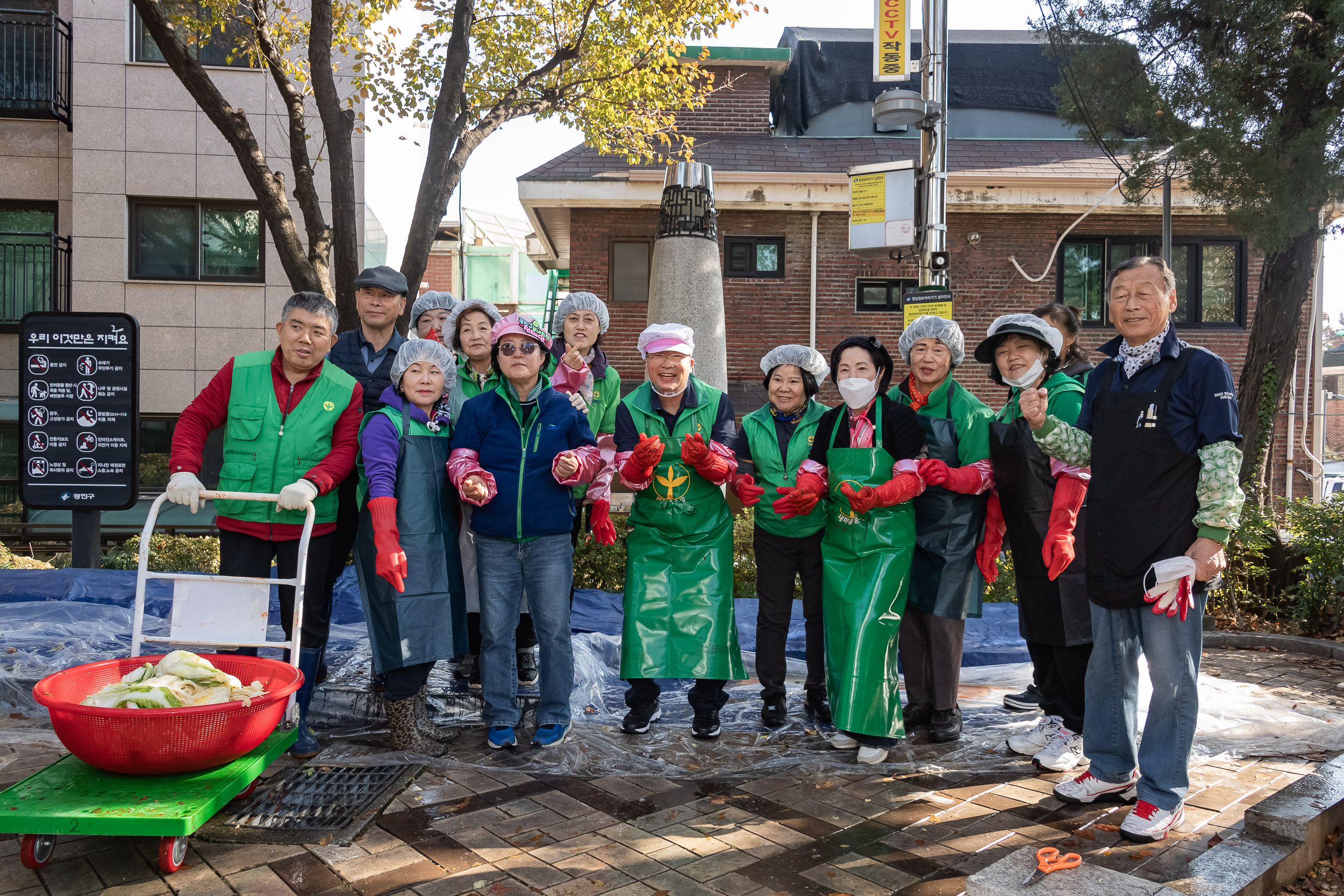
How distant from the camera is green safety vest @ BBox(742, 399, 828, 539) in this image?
4598mm

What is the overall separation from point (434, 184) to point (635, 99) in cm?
324

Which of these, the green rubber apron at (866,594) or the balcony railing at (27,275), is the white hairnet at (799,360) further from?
the balcony railing at (27,275)

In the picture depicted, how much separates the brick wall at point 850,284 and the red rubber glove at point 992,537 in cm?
959

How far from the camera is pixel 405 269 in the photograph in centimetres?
778

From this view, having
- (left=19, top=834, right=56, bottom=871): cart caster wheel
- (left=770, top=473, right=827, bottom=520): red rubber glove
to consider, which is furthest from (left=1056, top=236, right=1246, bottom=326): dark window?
(left=19, top=834, right=56, bottom=871): cart caster wheel

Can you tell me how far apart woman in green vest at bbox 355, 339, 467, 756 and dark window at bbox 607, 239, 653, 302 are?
9.80m

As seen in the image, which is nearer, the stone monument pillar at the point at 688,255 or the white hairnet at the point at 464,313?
the white hairnet at the point at 464,313

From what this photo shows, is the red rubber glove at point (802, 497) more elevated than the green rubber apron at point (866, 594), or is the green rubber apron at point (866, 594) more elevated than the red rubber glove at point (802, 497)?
the red rubber glove at point (802, 497)

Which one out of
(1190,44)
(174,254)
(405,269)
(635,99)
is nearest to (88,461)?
(405,269)

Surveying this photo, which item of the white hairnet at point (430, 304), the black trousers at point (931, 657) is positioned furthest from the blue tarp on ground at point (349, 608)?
the white hairnet at point (430, 304)

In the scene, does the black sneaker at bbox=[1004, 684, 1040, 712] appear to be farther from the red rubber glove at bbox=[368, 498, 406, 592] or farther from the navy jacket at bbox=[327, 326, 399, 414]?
the navy jacket at bbox=[327, 326, 399, 414]

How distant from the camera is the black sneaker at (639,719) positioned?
4.57 m

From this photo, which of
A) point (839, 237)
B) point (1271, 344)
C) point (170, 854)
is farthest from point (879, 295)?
point (170, 854)

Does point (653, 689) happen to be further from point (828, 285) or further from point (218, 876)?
point (828, 285)
